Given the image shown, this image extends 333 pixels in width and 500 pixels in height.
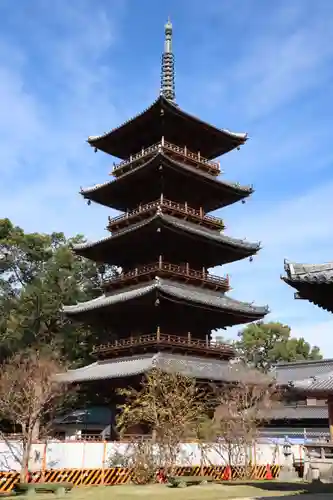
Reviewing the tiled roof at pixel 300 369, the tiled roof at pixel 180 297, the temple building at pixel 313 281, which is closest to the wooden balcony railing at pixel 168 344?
the tiled roof at pixel 180 297

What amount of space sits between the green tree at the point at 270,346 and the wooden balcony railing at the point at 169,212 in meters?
47.6

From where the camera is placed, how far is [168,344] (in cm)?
2872

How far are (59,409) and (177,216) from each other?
14150mm

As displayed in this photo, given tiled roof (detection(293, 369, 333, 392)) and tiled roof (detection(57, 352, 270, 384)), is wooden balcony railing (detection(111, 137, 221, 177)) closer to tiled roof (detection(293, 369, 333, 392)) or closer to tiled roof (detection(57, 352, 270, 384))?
tiled roof (detection(57, 352, 270, 384))

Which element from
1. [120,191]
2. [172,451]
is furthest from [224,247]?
[172,451]

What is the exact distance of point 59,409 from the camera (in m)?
34.8

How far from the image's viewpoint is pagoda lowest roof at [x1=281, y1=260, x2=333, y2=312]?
12.4 meters

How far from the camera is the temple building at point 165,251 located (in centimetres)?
2975

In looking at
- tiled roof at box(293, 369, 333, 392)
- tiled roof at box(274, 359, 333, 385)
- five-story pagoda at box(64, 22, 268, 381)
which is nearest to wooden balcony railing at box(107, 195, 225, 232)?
five-story pagoda at box(64, 22, 268, 381)

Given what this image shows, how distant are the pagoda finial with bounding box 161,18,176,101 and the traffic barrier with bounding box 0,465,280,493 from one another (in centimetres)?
2480

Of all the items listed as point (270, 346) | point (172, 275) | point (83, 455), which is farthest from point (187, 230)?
point (270, 346)

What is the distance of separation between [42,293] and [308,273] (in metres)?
36.1

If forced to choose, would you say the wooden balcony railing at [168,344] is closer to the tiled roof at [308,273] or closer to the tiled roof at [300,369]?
the tiled roof at [300,369]

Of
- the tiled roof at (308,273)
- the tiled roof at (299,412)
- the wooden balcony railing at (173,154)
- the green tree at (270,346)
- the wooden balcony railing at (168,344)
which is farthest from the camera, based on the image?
the green tree at (270,346)
